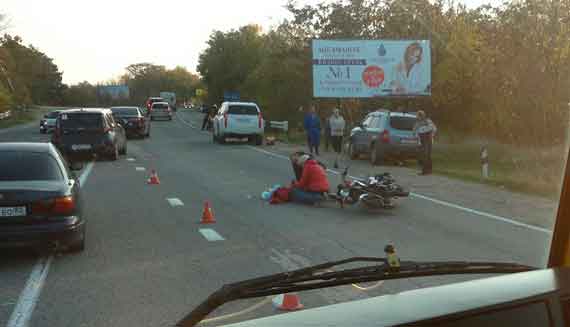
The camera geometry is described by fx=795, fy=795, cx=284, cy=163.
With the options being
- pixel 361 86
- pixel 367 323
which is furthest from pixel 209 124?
pixel 367 323

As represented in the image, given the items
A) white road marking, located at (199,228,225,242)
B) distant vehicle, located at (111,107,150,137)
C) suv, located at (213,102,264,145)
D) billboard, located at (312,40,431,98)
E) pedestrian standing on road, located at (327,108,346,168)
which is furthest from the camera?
distant vehicle, located at (111,107,150,137)

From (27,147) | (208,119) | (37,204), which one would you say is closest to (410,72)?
(208,119)

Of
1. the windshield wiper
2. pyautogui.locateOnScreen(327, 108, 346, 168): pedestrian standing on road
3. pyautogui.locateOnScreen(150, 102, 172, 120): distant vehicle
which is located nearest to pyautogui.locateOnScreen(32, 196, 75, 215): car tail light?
the windshield wiper

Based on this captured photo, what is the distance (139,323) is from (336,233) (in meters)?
4.80

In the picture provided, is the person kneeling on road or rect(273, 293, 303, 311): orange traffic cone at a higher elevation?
rect(273, 293, 303, 311): orange traffic cone

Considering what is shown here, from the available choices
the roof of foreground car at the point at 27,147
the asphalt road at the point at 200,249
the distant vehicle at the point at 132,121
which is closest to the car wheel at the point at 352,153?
the asphalt road at the point at 200,249

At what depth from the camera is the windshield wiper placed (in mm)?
2307

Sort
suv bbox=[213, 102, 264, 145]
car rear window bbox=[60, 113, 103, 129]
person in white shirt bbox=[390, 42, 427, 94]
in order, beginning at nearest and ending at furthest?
1. car rear window bbox=[60, 113, 103, 129]
2. person in white shirt bbox=[390, 42, 427, 94]
3. suv bbox=[213, 102, 264, 145]

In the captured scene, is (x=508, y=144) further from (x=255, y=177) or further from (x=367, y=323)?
(x=367, y=323)

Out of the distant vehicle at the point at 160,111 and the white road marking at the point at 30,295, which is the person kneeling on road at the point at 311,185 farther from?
the distant vehicle at the point at 160,111

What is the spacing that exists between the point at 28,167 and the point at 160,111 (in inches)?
2372

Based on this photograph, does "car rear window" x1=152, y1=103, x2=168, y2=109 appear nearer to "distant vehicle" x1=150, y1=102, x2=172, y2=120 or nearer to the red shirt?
"distant vehicle" x1=150, y1=102, x2=172, y2=120

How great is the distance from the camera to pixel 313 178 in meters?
13.3

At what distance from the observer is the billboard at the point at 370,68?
104ft
